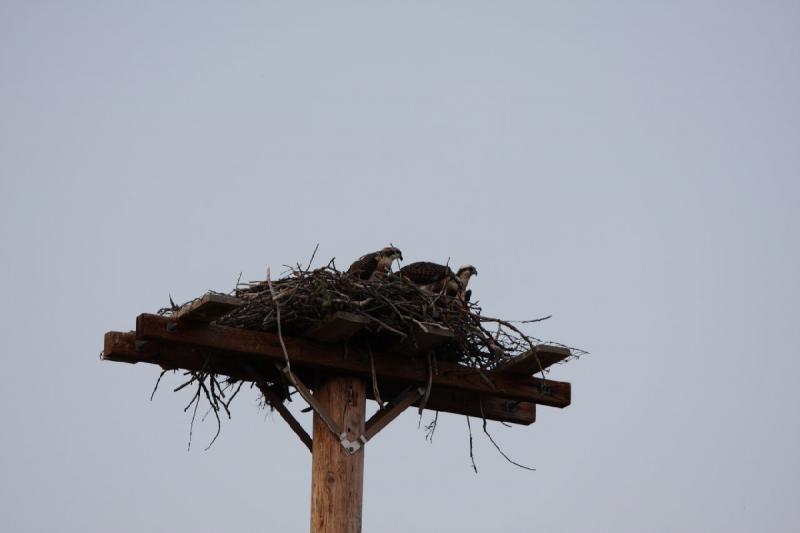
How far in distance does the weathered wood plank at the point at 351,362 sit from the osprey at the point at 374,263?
5.96 ft

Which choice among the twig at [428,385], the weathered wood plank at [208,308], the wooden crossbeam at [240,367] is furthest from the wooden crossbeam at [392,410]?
the weathered wood plank at [208,308]

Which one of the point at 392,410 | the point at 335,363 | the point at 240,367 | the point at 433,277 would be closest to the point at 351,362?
the point at 335,363

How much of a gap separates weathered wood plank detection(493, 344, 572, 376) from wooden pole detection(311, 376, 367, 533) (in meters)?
1.14

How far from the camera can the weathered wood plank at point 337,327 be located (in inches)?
311

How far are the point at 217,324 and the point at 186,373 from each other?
2.62 ft

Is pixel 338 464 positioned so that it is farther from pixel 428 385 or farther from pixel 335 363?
pixel 428 385

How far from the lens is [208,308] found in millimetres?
7379

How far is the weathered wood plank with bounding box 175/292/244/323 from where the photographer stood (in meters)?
7.31

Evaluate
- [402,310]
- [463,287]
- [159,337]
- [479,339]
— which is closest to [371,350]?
[402,310]

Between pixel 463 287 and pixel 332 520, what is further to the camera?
pixel 463 287

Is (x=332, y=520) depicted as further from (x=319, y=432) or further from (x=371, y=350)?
(x=371, y=350)

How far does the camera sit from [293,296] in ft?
26.8

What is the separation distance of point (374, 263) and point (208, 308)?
352cm

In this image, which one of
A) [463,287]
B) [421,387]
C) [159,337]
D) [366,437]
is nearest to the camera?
[159,337]
